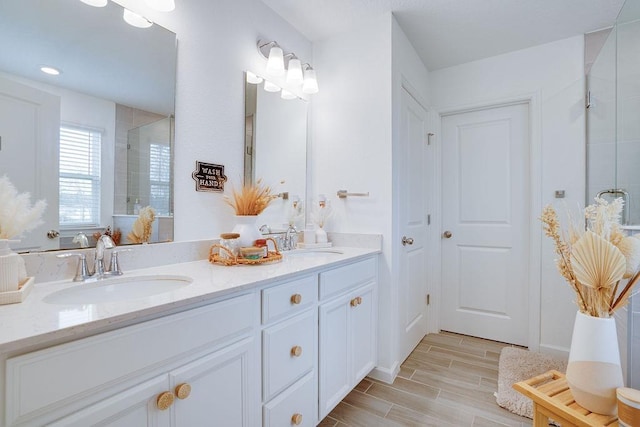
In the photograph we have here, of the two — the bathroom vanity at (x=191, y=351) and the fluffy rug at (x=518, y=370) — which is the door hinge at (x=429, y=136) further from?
the fluffy rug at (x=518, y=370)

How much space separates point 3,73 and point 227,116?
863mm

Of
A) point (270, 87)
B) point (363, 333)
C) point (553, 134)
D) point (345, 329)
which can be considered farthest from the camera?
point (553, 134)

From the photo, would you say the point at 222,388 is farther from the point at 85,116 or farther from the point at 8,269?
the point at 85,116

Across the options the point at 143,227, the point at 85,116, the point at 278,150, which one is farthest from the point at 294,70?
the point at 143,227

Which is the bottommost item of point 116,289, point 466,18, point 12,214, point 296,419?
point 296,419

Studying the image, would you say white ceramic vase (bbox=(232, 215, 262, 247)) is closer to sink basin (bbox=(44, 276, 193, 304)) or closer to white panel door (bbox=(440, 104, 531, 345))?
sink basin (bbox=(44, 276, 193, 304))

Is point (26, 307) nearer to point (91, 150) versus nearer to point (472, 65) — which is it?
point (91, 150)

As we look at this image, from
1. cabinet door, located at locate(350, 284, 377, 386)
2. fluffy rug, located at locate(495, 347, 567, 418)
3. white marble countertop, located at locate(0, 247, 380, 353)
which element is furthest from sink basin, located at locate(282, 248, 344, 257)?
fluffy rug, located at locate(495, 347, 567, 418)

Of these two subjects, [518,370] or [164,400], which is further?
[518,370]

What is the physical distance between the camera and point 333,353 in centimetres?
154

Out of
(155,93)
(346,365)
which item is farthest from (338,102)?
(346,365)

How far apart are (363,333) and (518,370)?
3.88ft

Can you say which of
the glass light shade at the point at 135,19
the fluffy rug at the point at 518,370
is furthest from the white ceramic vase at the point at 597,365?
the glass light shade at the point at 135,19

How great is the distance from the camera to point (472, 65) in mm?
2664
